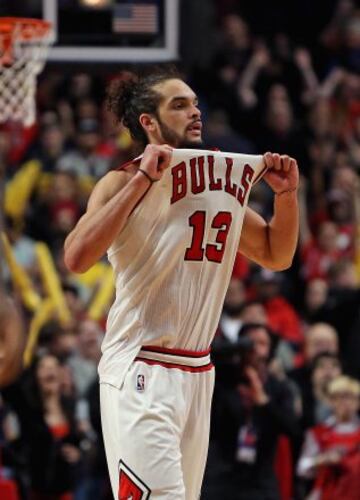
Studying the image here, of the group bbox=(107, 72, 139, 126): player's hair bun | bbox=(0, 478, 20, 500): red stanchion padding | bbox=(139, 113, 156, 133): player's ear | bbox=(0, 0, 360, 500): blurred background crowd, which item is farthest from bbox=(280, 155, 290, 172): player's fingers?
bbox=(0, 478, 20, 500): red stanchion padding

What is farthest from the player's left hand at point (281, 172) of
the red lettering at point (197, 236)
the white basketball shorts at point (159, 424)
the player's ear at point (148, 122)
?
the white basketball shorts at point (159, 424)

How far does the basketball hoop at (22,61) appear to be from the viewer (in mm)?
9500

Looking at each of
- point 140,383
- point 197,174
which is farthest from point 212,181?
point 140,383

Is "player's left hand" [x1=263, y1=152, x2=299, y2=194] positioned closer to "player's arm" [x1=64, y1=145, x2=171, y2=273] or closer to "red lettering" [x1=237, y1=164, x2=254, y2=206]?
"red lettering" [x1=237, y1=164, x2=254, y2=206]

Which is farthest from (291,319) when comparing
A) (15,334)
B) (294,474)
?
(15,334)

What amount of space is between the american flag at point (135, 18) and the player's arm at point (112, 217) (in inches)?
192

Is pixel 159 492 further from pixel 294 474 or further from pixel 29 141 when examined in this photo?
pixel 29 141

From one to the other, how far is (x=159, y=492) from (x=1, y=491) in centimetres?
396

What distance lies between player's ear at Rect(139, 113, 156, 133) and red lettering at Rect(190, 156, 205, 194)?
0.33 m

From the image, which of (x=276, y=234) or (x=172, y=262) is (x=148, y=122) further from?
(x=276, y=234)

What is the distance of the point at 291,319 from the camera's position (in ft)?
43.7

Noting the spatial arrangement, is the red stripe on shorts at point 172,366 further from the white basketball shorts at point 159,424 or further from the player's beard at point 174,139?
the player's beard at point 174,139

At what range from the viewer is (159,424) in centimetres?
616

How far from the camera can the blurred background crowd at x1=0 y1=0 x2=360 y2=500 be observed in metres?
9.75
